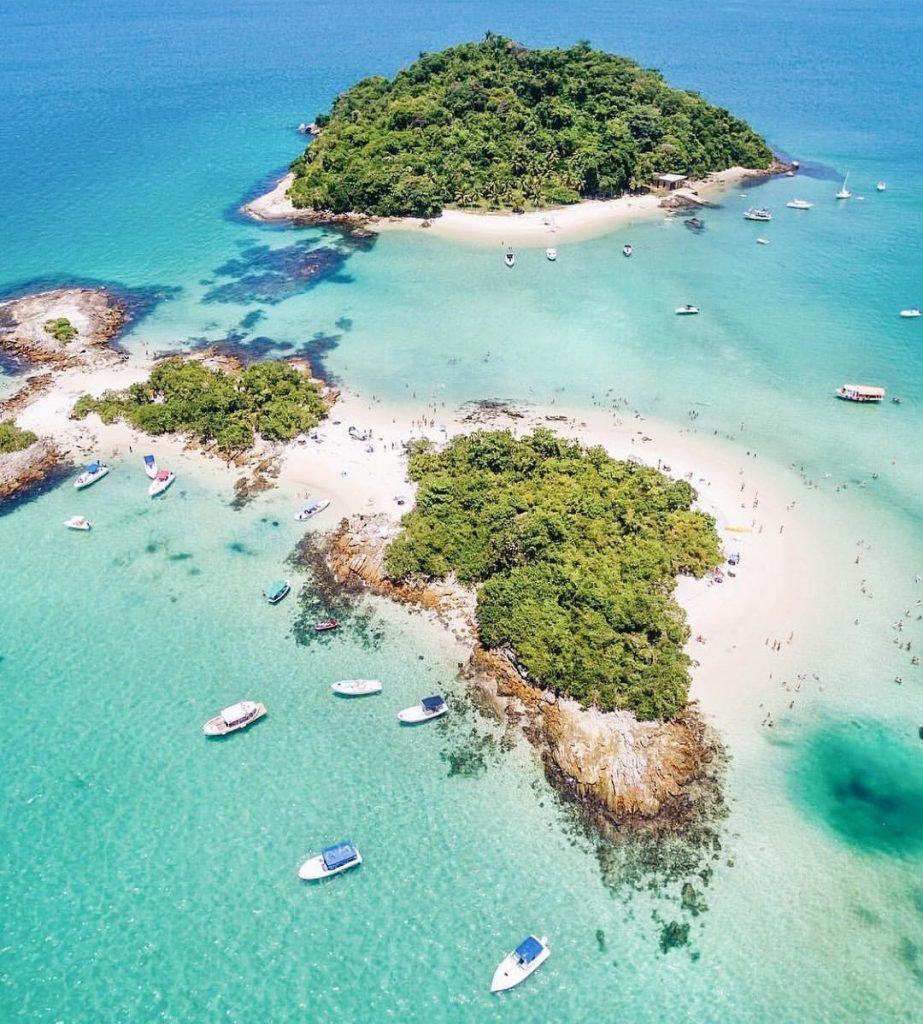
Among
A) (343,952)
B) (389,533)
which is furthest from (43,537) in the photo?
(343,952)

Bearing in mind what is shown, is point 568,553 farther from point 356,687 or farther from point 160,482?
point 160,482

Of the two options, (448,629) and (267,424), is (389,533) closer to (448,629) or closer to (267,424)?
(448,629)

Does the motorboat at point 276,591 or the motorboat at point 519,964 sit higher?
the motorboat at point 276,591

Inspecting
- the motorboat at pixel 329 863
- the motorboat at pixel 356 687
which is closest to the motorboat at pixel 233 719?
the motorboat at pixel 356 687

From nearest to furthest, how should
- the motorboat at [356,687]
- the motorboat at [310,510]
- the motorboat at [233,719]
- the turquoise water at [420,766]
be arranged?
1. the turquoise water at [420,766]
2. the motorboat at [233,719]
3. the motorboat at [356,687]
4. the motorboat at [310,510]

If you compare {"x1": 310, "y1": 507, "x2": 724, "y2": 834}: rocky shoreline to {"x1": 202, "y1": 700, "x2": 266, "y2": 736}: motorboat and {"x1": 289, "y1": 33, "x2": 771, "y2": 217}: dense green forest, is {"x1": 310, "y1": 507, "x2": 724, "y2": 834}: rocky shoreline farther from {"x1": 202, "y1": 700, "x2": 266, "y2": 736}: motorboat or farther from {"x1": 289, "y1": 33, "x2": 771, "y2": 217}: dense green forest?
{"x1": 289, "y1": 33, "x2": 771, "y2": 217}: dense green forest

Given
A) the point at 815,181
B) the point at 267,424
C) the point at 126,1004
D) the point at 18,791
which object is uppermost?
the point at 815,181

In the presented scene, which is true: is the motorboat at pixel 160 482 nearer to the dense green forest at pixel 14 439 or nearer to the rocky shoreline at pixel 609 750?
the dense green forest at pixel 14 439
